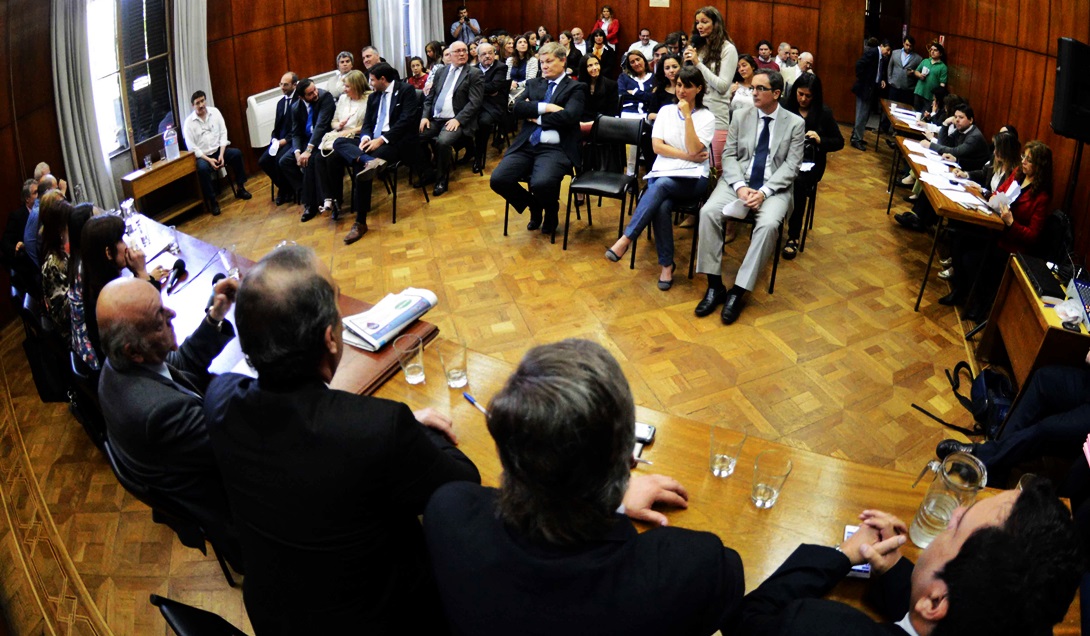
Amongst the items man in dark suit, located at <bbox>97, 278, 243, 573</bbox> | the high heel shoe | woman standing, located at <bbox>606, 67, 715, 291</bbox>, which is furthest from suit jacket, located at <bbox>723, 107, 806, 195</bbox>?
man in dark suit, located at <bbox>97, 278, 243, 573</bbox>

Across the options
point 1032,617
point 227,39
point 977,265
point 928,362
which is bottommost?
point 928,362

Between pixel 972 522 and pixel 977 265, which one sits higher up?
pixel 972 522

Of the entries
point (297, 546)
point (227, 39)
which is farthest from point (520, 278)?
point (227, 39)

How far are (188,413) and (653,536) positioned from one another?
1505mm

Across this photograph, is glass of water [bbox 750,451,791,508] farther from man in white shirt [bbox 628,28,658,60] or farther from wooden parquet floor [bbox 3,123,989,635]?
man in white shirt [bbox 628,28,658,60]

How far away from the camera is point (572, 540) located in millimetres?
1215

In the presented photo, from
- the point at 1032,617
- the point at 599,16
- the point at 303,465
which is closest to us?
the point at 1032,617

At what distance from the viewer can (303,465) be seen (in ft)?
5.02

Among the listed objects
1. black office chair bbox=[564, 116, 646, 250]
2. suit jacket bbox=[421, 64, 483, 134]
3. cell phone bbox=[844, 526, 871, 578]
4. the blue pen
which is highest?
suit jacket bbox=[421, 64, 483, 134]

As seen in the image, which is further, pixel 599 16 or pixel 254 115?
pixel 599 16

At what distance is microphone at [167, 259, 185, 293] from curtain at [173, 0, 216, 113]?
403cm

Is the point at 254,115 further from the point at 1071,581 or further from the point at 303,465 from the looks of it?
the point at 1071,581

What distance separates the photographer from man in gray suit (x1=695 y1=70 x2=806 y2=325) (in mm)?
4598

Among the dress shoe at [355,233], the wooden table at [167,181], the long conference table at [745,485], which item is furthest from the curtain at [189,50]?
the long conference table at [745,485]
